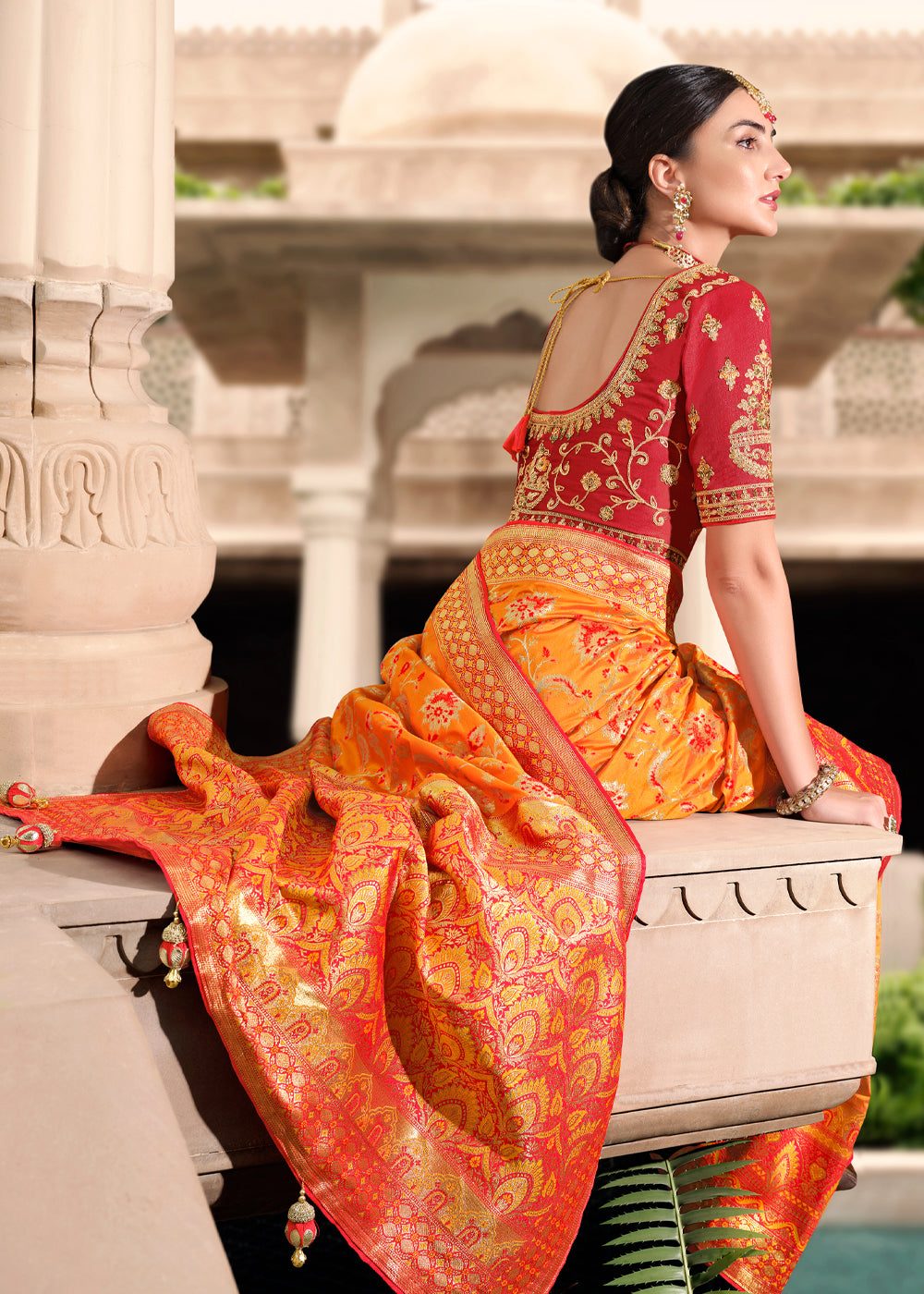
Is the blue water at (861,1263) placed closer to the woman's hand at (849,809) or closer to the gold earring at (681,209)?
the woman's hand at (849,809)

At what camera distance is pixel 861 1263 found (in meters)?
3.96

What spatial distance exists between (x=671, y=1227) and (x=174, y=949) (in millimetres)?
868

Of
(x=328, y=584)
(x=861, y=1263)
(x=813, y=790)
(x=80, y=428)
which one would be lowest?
(x=861, y=1263)

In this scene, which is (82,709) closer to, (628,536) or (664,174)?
(628,536)

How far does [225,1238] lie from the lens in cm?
208

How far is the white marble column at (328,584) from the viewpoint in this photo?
5.64 m

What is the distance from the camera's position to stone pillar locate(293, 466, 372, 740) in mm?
5637

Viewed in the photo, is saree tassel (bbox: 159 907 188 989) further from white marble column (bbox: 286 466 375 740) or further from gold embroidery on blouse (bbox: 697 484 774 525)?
white marble column (bbox: 286 466 375 740)

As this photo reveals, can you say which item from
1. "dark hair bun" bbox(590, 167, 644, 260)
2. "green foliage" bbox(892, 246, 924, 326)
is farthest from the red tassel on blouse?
"green foliage" bbox(892, 246, 924, 326)

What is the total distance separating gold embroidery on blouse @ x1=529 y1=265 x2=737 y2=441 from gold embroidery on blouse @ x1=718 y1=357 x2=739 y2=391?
98mm

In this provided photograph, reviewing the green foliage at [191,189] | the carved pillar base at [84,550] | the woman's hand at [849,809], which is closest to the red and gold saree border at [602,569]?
the woman's hand at [849,809]

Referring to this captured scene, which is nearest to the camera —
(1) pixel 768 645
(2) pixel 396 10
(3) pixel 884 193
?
(1) pixel 768 645

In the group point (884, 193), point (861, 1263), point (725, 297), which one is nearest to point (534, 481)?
point (725, 297)

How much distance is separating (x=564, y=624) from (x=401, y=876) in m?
0.47
